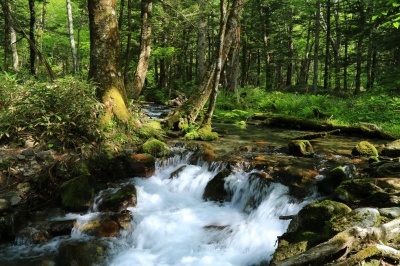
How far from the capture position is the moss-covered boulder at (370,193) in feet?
15.2

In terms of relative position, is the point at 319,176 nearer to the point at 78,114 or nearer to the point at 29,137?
the point at 78,114

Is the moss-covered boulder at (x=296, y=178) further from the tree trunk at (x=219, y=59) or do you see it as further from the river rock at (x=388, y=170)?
the tree trunk at (x=219, y=59)

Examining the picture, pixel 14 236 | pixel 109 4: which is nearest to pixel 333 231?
pixel 14 236

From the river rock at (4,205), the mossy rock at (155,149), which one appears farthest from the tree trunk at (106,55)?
the river rock at (4,205)

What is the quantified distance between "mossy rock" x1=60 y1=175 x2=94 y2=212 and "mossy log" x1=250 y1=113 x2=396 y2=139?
8.41 m

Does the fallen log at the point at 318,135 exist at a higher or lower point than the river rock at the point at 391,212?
higher

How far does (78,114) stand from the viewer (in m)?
7.62

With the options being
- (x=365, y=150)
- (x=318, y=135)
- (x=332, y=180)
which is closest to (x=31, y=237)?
(x=332, y=180)

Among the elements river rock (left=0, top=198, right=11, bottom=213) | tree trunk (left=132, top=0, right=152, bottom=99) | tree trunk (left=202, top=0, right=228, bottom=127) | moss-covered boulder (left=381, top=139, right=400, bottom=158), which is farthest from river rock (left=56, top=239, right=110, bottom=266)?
tree trunk (left=132, top=0, right=152, bottom=99)

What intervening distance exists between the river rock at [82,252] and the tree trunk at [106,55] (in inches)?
155

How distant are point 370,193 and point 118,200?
4685 millimetres

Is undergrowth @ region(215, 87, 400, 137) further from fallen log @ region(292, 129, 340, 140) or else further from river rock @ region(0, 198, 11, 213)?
river rock @ region(0, 198, 11, 213)

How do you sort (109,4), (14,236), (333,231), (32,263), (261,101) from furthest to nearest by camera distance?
(261,101), (109,4), (14,236), (32,263), (333,231)

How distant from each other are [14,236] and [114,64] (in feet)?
17.2
